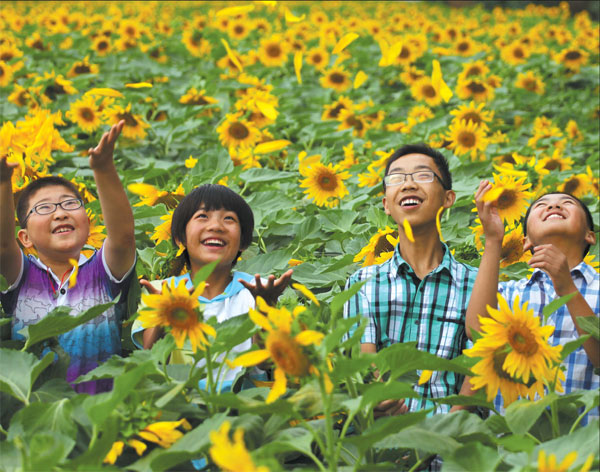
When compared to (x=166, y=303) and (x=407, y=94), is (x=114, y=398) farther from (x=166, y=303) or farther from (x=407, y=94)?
(x=407, y=94)

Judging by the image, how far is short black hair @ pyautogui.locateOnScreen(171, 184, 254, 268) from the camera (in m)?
2.51

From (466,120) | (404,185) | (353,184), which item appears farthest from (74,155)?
(404,185)

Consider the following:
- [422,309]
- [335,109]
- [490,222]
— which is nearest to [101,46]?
[335,109]

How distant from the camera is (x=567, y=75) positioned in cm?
754

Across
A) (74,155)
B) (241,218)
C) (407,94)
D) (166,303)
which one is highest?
(407,94)

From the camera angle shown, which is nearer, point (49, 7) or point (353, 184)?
point (353, 184)

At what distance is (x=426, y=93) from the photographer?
6.16m

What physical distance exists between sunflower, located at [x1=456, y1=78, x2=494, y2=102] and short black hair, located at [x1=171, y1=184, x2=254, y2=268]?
388 centimetres

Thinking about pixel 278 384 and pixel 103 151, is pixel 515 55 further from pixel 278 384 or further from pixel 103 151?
pixel 278 384

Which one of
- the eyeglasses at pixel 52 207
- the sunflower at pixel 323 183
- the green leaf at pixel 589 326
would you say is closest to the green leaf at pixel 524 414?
the green leaf at pixel 589 326

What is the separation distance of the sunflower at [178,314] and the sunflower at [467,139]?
3211mm

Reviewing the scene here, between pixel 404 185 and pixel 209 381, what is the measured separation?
1.10 metres

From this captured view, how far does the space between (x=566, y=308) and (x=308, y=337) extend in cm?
114

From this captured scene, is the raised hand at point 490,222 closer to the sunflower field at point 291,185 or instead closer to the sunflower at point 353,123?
the sunflower field at point 291,185
